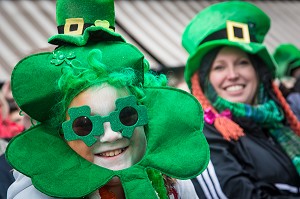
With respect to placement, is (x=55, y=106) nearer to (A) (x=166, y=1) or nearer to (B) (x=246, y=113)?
(B) (x=246, y=113)

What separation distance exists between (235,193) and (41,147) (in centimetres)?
114

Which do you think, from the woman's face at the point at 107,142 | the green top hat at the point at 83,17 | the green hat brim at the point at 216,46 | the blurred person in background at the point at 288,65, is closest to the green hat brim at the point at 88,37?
the green top hat at the point at 83,17

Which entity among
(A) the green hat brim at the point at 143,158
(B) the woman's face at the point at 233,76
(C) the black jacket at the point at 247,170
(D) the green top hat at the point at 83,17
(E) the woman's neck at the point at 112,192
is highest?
(D) the green top hat at the point at 83,17

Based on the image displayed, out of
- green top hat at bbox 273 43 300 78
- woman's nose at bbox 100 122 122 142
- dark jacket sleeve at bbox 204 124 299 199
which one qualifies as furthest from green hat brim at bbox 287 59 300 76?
woman's nose at bbox 100 122 122 142

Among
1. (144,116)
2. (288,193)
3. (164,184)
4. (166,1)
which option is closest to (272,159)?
(288,193)

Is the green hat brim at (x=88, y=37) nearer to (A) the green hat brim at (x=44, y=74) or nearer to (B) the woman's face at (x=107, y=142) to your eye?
(A) the green hat brim at (x=44, y=74)

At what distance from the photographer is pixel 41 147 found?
191 cm

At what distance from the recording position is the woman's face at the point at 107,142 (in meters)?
1.90

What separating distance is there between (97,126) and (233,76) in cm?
136

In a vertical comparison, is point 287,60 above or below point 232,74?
below

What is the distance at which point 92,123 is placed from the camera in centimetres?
188

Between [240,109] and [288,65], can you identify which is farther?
[288,65]

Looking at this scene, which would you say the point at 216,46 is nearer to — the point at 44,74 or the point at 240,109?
the point at 240,109

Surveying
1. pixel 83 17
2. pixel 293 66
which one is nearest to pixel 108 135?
pixel 83 17
